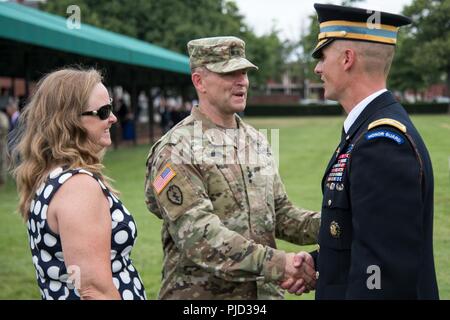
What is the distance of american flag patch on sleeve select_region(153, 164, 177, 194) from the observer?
120 inches

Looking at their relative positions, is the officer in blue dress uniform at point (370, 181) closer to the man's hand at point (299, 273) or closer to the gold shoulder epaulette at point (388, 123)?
the gold shoulder epaulette at point (388, 123)

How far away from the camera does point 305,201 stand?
11.3m

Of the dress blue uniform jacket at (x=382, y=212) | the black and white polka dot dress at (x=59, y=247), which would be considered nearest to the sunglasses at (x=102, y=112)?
the black and white polka dot dress at (x=59, y=247)

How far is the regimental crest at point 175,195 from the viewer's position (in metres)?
3.03

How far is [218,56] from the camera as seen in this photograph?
131 inches

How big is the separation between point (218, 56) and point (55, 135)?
3.30 ft

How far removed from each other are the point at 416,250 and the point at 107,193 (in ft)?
3.96

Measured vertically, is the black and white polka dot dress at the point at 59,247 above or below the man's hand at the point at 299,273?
above

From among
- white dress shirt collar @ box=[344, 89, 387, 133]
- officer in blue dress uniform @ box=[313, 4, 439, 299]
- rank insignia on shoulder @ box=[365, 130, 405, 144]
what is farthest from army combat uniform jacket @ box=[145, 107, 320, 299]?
rank insignia on shoulder @ box=[365, 130, 405, 144]

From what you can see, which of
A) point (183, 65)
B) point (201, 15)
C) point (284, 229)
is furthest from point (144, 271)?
point (201, 15)

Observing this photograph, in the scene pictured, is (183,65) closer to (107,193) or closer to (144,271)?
(144,271)

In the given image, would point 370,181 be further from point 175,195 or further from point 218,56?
point 218,56

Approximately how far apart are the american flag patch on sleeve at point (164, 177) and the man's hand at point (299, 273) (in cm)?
66

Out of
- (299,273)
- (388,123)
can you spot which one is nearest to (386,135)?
(388,123)
